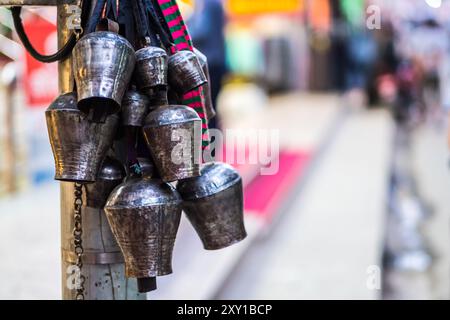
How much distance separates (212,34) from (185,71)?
3.17 metres

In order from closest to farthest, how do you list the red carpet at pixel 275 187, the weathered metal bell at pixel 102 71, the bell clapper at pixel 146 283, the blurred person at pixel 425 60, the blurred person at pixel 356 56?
the weathered metal bell at pixel 102 71
the bell clapper at pixel 146 283
the red carpet at pixel 275 187
the blurred person at pixel 425 60
the blurred person at pixel 356 56

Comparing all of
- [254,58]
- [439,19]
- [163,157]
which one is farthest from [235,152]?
[439,19]

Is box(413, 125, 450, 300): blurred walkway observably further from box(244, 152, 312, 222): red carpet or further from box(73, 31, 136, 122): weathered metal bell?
box(73, 31, 136, 122): weathered metal bell

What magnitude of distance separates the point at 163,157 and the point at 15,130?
10.9 feet

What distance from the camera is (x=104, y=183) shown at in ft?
4.53

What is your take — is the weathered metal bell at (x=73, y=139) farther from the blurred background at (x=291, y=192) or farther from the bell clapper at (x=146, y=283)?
the blurred background at (x=291, y=192)

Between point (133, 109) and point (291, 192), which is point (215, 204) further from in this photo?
point (291, 192)

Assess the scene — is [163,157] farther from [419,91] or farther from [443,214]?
[419,91]

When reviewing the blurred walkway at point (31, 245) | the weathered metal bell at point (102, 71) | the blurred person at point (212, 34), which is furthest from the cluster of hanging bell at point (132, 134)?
the blurred person at point (212, 34)

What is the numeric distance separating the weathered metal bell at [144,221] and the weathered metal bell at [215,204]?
10 cm

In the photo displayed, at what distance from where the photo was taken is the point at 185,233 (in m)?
3.84

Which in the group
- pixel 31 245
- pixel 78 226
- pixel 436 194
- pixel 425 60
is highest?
pixel 78 226

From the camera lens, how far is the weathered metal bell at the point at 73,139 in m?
1.29

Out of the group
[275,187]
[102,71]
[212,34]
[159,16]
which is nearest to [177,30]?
[159,16]
